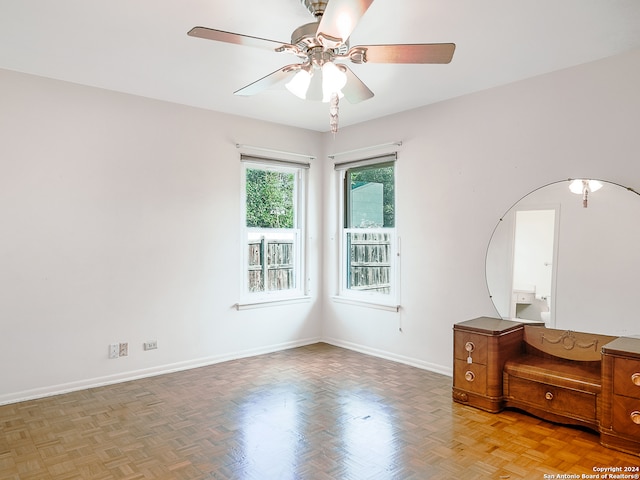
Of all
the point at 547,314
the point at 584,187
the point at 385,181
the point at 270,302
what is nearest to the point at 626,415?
the point at 547,314

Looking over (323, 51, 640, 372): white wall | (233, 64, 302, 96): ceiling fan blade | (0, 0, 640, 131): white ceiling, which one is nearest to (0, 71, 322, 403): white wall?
(0, 0, 640, 131): white ceiling

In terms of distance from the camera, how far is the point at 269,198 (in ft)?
16.5

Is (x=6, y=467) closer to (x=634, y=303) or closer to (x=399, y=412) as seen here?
(x=399, y=412)

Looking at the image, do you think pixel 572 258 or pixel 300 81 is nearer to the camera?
pixel 300 81

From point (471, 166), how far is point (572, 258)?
1.16 metres

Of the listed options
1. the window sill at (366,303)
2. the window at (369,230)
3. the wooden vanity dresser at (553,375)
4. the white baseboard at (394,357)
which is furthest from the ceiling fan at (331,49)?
the white baseboard at (394,357)

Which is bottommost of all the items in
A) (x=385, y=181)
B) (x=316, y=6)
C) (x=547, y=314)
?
(x=547, y=314)

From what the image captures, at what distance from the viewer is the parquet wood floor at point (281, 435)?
7.96ft

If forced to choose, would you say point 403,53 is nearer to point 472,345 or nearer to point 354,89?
point 354,89

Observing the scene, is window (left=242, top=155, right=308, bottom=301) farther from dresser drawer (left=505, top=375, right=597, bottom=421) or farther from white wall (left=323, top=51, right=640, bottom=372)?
dresser drawer (left=505, top=375, right=597, bottom=421)

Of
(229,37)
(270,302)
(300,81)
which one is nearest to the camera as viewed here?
(229,37)

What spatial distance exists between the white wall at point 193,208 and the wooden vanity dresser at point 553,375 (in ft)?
1.82

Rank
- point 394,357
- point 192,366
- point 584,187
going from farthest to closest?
point 394,357 < point 192,366 < point 584,187

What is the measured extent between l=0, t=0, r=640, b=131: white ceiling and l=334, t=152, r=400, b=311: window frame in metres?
0.98
